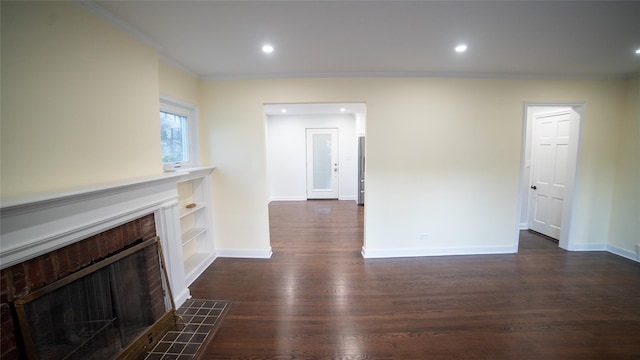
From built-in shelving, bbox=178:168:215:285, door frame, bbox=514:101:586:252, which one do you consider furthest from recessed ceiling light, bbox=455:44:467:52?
built-in shelving, bbox=178:168:215:285

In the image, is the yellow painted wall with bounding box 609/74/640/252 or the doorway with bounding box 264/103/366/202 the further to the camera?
the doorway with bounding box 264/103/366/202

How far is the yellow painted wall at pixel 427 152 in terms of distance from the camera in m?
3.34

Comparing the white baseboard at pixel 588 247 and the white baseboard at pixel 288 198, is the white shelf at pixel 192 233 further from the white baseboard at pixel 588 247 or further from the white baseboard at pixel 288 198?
the white baseboard at pixel 588 247

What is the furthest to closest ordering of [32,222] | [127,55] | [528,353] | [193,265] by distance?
[193,265] < [127,55] < [528,353] < [32,222]

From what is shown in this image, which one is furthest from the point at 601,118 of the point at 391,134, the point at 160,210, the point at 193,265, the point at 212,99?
the point at 193,265

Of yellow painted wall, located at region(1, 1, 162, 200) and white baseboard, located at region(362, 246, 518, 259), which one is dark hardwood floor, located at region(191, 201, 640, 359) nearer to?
white baseboard, located at region(362, 246, 518, 259)

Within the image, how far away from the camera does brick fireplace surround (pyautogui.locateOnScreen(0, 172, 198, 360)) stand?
1178mm

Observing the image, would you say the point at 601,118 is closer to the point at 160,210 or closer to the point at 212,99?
the point at 212,99

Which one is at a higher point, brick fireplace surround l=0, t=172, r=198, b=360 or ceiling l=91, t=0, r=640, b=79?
ceiling l=91, t=0, r=640, b=79

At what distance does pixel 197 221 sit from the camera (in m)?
3.42

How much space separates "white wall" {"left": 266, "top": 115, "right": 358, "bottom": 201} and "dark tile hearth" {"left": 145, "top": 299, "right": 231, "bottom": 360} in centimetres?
522

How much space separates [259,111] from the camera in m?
3.35

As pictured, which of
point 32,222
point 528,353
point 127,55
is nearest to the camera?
point 32,222

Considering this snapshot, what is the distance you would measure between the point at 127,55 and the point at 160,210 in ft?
4.42
